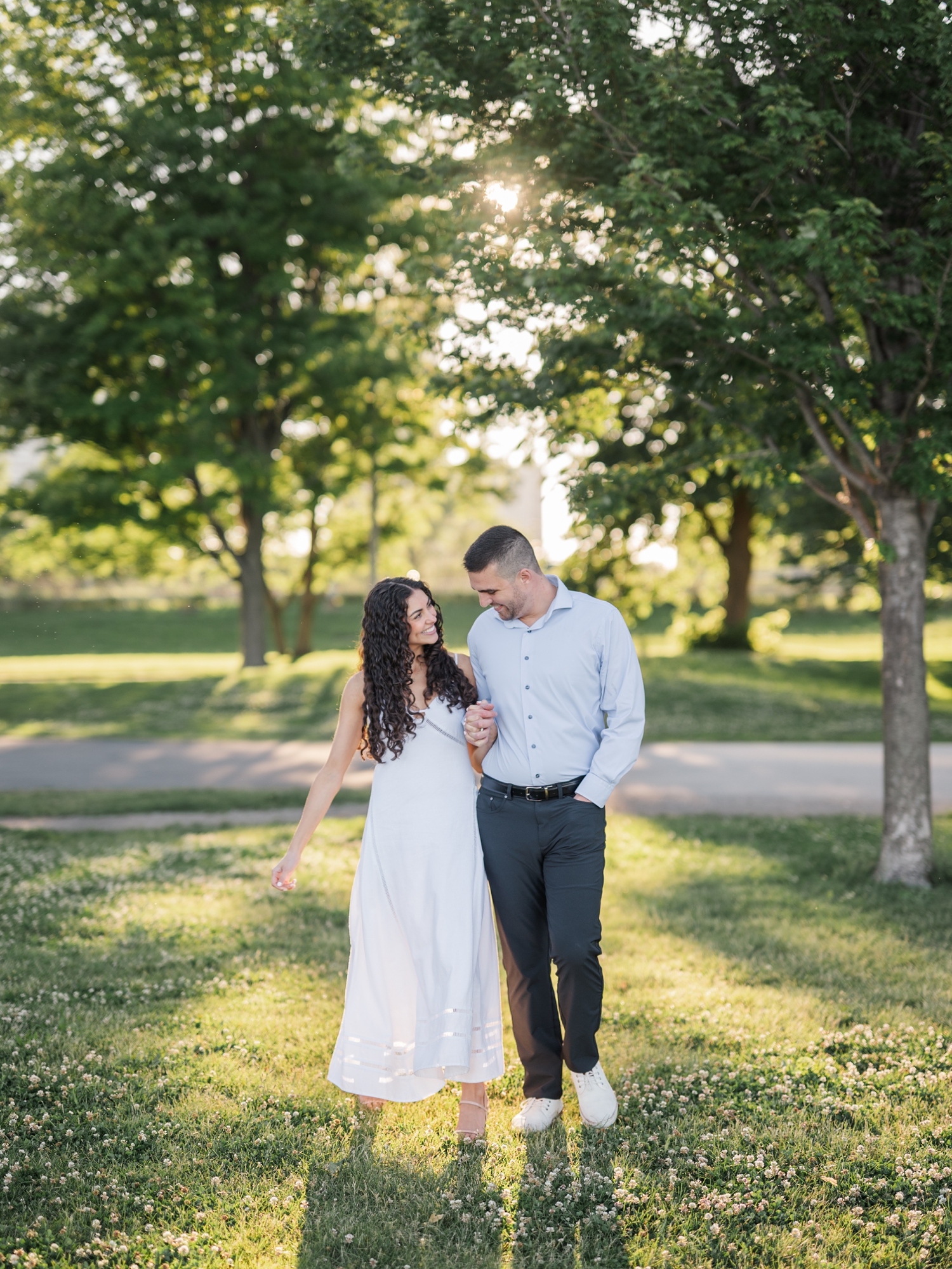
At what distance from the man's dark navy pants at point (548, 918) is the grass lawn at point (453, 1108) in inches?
13.0

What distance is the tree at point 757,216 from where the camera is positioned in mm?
5469

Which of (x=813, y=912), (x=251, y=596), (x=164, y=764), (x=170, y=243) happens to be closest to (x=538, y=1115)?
(x=813, y=912)

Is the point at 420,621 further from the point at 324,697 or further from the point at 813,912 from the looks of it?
the point at 324,697

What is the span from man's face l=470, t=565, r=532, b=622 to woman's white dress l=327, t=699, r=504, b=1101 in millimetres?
452

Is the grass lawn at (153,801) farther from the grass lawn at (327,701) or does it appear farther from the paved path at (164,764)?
the grass lawn at (327,701)

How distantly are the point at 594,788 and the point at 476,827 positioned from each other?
51 centimetres

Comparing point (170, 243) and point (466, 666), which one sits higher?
point (170, 243)

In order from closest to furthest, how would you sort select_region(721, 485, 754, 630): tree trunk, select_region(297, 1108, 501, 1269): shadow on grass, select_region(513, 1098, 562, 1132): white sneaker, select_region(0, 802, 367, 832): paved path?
1. select_region(297, 1108, 501, 1269): shadow on grass
2. select_region(513, 1098, 562, 1132): white sneaker
3. select_region(0, 802, 367, 832): paved path
4. select_region(721, 485, 754, 630): tree trunk

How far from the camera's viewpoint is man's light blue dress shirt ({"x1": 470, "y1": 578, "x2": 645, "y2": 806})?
3.88 m

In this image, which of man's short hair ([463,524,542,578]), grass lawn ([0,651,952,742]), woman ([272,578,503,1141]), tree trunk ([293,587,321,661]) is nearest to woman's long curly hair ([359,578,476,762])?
woman ([272,578,503,1141])

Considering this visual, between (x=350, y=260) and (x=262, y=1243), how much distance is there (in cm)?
2025

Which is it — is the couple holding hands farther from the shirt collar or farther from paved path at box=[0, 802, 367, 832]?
paved path at box=[0, 802, 367, 832]

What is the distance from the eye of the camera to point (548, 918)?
155 inches

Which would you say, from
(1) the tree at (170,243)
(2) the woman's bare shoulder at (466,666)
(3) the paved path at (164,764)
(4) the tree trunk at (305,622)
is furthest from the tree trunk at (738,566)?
(2) the woman's bare shoulder at (466,666)
